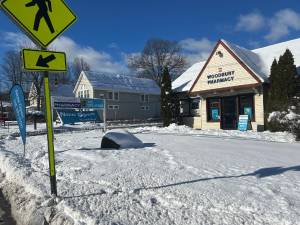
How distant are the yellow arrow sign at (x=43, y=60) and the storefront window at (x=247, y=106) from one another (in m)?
18.2

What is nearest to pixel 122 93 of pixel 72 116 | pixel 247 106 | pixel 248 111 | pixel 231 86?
pixel 72 116

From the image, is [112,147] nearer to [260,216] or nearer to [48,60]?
[48,60]

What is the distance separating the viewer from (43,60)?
5.14 m

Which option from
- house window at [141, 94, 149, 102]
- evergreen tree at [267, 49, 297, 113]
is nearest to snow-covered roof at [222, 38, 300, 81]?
evergreen tree at [267, 49, 297, 113]

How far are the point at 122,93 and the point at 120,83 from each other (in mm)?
1839

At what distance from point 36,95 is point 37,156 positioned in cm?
5832

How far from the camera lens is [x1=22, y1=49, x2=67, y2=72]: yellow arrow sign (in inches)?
195

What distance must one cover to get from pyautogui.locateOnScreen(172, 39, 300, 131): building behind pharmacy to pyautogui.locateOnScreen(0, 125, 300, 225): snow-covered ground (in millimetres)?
12408

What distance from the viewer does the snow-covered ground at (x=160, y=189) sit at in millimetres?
4348

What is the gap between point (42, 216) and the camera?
4605 millimetres

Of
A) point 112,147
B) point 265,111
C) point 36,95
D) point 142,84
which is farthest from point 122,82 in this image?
point 112,147

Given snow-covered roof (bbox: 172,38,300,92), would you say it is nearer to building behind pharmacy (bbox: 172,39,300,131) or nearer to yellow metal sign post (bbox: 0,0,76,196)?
building behind pharmacy (bbox: 172,39,300,131)

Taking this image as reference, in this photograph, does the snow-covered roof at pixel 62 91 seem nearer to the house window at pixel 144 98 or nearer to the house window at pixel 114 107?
the house window at pixel 144 98

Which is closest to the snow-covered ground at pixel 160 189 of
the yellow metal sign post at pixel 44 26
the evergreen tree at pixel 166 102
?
the yellow metal sign post at pixel 44 26
